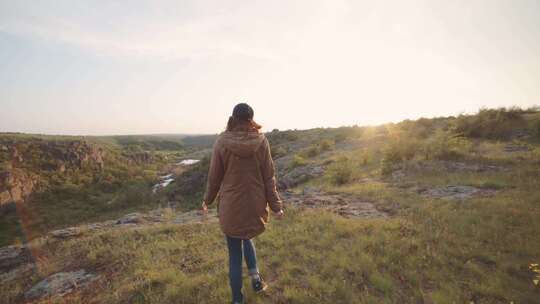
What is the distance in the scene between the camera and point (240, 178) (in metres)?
3.11

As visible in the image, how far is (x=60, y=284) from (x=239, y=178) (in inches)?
185

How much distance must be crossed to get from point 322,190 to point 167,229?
6.49 meters

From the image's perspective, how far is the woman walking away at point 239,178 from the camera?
3066 mm

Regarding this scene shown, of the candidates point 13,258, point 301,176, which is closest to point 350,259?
point 13,258

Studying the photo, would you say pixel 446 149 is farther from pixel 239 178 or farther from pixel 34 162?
pixel 34 162

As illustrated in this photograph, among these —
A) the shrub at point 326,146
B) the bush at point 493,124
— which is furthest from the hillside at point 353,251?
the shrub at point 326,146

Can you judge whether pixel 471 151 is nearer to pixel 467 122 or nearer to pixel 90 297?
pixel 467 122

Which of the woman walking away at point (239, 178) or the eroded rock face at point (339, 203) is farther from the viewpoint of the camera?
the eroded rock face at point (339, 203)

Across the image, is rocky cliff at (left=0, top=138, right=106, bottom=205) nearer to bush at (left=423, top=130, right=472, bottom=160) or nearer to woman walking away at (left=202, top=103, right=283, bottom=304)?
woman walking away at (left=202, top=103, right=283, bottom=304)

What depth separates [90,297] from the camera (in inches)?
171

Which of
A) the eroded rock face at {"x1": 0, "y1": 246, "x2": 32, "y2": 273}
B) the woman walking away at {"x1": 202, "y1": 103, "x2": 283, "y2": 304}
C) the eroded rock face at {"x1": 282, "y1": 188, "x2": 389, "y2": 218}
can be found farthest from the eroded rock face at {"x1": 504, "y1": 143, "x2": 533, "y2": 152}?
the eroded rock face at {"x1": 0, "y1": 246, "x2": 32, "y2": 273}

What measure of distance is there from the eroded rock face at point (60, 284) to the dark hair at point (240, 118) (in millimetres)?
4459

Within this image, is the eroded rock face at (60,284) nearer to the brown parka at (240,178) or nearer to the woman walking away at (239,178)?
the woman walking away at (239,178)

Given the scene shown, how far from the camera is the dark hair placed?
3.13 metres
